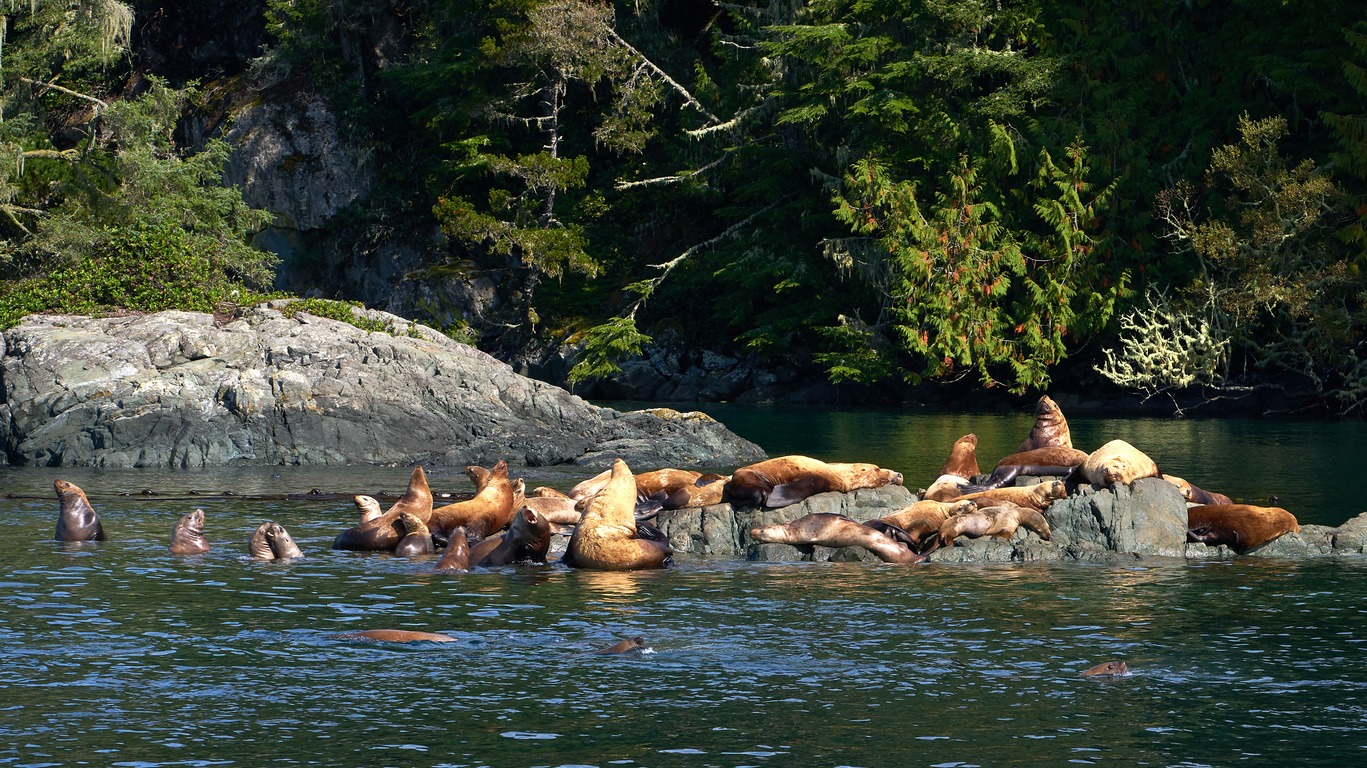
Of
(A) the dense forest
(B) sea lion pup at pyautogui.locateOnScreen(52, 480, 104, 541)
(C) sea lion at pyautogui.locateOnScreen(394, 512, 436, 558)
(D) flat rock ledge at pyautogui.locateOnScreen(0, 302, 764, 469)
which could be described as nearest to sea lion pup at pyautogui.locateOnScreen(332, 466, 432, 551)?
(C) sea lion at pyautogui.locateOnScreen(394, 512, 436, 558)

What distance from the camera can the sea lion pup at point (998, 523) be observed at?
711 inches

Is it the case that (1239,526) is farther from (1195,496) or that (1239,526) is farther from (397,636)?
(397,636)

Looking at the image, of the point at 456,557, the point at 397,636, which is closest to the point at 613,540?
the point at 456,557

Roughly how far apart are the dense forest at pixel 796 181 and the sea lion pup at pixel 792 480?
1971 centimetres

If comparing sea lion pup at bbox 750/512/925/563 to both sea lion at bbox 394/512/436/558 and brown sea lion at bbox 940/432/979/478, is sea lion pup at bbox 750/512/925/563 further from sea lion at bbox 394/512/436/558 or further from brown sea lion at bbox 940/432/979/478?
brown sea lion at bbox 940/432/979/478

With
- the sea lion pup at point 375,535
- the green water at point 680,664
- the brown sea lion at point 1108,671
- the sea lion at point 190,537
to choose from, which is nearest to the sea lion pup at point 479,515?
the sea lion pup at point 375,535

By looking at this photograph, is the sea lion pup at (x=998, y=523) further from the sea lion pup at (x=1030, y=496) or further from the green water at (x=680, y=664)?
the green water at (x=680, y=664)

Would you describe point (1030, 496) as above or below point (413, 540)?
above

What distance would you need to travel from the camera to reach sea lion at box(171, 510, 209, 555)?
18016mm

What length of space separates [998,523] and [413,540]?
6.67m

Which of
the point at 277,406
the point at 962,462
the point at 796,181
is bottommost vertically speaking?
the point at 962,462

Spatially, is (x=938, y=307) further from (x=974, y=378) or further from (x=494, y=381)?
(x=494, y=381)

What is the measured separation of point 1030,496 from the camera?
18.9 metres

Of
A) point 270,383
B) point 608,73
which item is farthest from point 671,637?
point 608,73
